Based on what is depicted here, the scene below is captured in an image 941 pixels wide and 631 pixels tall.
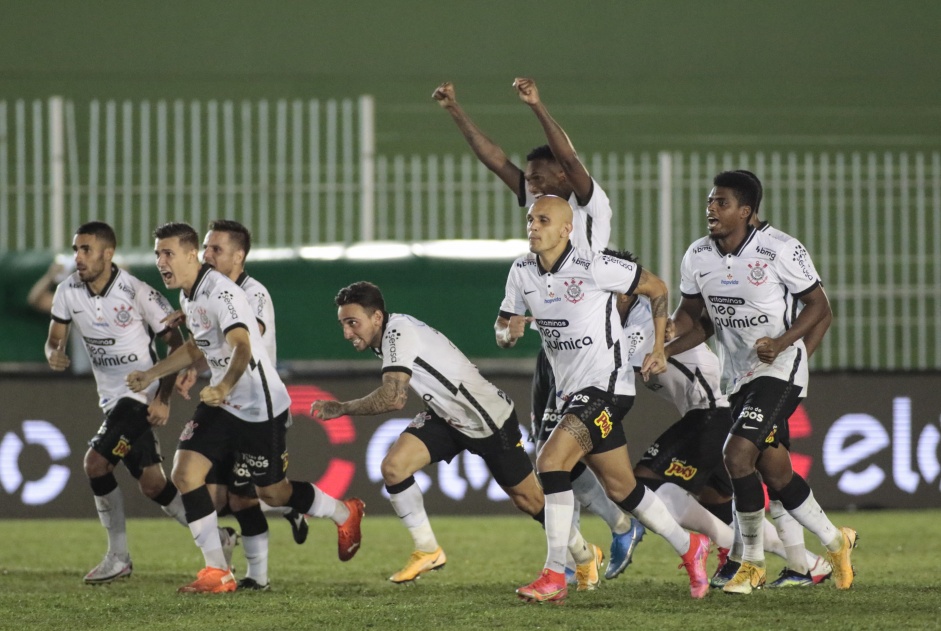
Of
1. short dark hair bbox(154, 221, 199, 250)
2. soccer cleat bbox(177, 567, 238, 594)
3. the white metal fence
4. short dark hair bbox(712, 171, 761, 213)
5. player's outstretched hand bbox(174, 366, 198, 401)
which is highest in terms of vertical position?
the white metal fence

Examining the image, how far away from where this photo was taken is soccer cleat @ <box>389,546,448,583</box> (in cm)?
627

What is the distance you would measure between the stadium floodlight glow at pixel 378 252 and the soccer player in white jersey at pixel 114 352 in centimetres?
369

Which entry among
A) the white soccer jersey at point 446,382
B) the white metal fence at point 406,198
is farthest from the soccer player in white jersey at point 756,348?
the white metal fence at point 406,198

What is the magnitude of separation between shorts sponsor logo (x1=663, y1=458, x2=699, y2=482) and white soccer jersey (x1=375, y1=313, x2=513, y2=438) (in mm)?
864

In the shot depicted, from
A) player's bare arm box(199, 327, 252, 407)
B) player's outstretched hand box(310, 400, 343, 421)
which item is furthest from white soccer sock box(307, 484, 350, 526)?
player's outstretched hand box(310, 400, 343, 421)

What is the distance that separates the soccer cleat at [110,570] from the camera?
6.82m

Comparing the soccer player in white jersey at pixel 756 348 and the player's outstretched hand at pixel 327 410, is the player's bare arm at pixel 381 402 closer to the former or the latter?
the player's outstretched hand at pixel 327 410

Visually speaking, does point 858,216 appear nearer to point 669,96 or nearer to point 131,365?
point 669,96

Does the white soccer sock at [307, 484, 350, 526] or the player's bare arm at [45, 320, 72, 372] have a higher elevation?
the player's bare arm at [45, 320, 72, 372]

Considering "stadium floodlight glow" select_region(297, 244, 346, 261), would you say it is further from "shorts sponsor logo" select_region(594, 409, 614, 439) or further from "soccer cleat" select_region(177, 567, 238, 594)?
"shorts sponsor logo" select_region(594, 409, 614, 439)

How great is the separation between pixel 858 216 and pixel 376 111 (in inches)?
290

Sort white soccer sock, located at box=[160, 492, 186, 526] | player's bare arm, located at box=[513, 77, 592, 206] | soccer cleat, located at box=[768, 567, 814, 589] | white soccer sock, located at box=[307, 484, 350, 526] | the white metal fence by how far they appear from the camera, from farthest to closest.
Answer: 1. the white metal fence
2. white soccer sock, located at box=[160, 492, 186, 526]
3. white soccer sock, located at box=[307, 484, 350, 526]
4. soccer cleat, located at box=[768, 567, 814, 589]
5. player's bare arm, located at box=[513, 77, 592, 206]

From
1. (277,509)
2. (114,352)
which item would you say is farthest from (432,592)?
(114,352)

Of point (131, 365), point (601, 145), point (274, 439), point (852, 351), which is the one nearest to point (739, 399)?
point (274, 439)
